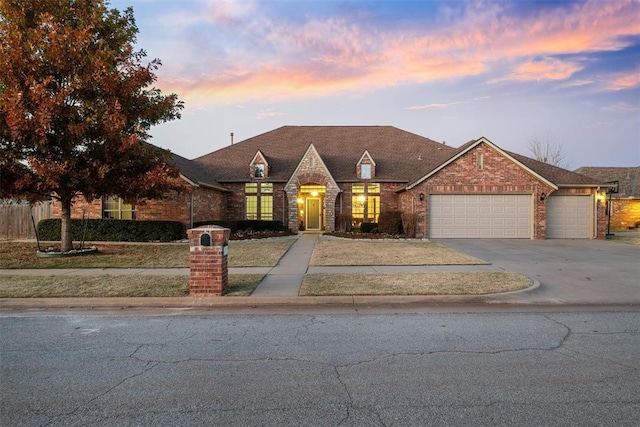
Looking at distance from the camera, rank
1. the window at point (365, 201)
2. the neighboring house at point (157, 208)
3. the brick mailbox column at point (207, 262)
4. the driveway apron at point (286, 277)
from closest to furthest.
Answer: the brick mailbox column at point (207, 262), the driveway apron at point (286, 277), the neighboring house at point (157, 208), the window at point (365, 201)

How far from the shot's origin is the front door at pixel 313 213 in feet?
84.7

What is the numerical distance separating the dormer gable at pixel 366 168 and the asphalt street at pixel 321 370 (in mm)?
18692

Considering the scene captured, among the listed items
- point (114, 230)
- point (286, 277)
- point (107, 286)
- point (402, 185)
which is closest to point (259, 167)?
point (402, 185)

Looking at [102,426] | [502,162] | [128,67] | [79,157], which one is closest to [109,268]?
[79,157]

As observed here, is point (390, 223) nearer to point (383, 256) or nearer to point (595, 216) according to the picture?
point (383, 256)

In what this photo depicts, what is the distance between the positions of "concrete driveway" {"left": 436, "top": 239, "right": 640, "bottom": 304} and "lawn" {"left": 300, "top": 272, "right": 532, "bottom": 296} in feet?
1.72

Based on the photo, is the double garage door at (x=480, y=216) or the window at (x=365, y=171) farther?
the window at (x=365, y=171)

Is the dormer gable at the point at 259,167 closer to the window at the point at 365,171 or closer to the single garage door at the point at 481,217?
the window at the point at 365,171

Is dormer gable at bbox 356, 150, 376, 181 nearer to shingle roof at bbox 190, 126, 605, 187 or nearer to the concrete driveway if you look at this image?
shingle roof at bbox 190, 126, 605, 187

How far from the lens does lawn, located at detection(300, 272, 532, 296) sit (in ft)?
24.2

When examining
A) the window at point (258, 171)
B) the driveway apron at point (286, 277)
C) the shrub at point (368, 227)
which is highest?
the window at point (258, 171)

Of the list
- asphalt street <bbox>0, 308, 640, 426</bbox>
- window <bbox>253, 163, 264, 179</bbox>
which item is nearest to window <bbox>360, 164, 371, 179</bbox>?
window <bbox>253, 163, 264, 179</bbox>

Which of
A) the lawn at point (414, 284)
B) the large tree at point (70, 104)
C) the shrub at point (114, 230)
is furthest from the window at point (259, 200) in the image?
the lawn at point (414, 284)

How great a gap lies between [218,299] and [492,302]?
5247 mm
